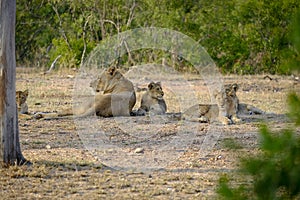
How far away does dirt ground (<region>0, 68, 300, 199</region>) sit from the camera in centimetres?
643

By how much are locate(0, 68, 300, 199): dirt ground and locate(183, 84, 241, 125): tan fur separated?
0.53ft

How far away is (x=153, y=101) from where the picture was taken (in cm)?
1154

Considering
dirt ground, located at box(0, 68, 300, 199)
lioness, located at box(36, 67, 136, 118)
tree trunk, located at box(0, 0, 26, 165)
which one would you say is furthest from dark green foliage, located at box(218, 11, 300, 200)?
lioness, located at box(36, 67, 136, 118)

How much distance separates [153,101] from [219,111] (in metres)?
1.28

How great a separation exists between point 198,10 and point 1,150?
1575 centimetres

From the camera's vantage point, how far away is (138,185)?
21.8 feet

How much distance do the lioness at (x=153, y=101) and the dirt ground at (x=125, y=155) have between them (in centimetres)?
30

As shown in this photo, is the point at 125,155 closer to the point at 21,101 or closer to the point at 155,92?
the point at 155,92

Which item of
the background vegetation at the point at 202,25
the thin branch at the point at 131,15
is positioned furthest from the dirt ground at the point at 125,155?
the thin branch at the point at 131,15

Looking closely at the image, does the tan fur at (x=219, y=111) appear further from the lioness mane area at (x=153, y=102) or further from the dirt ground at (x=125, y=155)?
the lioness mane area at (x=153, y=102)

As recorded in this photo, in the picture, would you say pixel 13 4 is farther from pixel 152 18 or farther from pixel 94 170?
pixel 152 18

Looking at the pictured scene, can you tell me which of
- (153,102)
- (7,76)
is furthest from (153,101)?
(7,76)

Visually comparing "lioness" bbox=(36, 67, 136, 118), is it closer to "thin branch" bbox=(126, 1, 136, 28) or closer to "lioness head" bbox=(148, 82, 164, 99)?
"lioness head" bbox=(148, 82, 164, 99)

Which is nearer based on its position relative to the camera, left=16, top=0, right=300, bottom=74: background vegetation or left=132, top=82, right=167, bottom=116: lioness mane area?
left=132, top=82, right=167, bottom=116: lioness mane area
